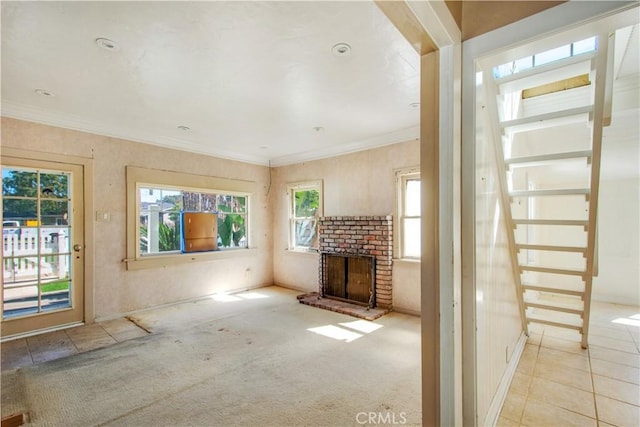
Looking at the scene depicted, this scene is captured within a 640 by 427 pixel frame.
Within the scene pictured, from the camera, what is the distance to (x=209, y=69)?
2.43 metres

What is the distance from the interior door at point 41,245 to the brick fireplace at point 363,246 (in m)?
3.35

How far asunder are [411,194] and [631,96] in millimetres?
2337

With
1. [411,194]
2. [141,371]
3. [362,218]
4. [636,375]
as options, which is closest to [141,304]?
[141,371]

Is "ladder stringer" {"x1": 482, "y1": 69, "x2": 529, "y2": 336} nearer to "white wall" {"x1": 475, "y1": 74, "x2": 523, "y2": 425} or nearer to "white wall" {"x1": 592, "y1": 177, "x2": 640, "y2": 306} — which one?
"white wall" {"x1": 475, "y1": 74, "x2": 523, "y2": 425}

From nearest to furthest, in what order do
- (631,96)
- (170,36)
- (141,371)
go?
(170,36), (141,371), (631,96)

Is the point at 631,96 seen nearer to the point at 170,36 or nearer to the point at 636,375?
the point at 636,375

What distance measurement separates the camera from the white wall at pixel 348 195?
4.16 meters

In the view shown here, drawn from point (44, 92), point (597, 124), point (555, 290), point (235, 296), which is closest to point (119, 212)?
point (44, 92)

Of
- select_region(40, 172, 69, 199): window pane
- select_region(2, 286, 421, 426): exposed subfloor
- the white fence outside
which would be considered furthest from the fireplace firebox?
select_region(40, 172, 69, 199): window pane

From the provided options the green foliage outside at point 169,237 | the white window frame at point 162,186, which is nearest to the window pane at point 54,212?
the white window frame at point 162,186

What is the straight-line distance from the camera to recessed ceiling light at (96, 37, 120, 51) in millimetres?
2041

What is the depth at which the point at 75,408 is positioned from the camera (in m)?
2.06

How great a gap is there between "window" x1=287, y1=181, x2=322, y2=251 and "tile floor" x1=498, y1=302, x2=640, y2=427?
352 centimetres

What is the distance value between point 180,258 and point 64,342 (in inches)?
66.3
